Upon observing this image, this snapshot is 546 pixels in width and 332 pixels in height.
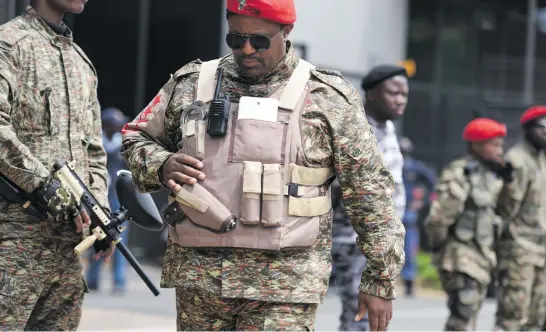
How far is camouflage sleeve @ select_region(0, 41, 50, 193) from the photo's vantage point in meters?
4.82

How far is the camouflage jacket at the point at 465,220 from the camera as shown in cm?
880

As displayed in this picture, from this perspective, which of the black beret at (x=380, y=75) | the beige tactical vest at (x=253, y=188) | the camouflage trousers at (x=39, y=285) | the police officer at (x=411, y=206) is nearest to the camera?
the beige tactical vest at (x=253, y=188)

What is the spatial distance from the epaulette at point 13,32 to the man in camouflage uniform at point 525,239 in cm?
527

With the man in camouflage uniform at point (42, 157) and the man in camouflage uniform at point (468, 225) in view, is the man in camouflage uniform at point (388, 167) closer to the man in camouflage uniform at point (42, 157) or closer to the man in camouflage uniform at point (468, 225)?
the man in camouflage uniform at point (468, 225)

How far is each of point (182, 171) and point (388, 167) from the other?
317 cm

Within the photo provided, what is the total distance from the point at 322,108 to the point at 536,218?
222 inches

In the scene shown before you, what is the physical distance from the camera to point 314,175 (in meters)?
4.26

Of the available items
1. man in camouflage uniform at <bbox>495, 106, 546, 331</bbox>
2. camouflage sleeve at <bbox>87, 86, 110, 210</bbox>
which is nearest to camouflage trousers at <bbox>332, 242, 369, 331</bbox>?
camouflage sleeve at <bbox>87, 86, 110, 210</bbox>

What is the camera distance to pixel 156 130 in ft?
14.7

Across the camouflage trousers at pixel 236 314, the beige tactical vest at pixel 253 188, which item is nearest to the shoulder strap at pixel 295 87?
the beige tactical vest at pixel 253 188

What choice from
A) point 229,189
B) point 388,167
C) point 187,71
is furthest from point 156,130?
point 388,167

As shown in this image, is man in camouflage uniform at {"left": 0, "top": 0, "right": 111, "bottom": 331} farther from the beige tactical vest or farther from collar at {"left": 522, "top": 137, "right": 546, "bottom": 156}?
collar at {"left": 522, "top": 137, "right": 546, "bottom": 156}

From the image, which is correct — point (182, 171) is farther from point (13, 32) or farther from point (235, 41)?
point (13, 32)

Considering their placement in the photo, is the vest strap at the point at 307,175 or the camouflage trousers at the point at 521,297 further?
the camouflage trousers at the point at 521,297
